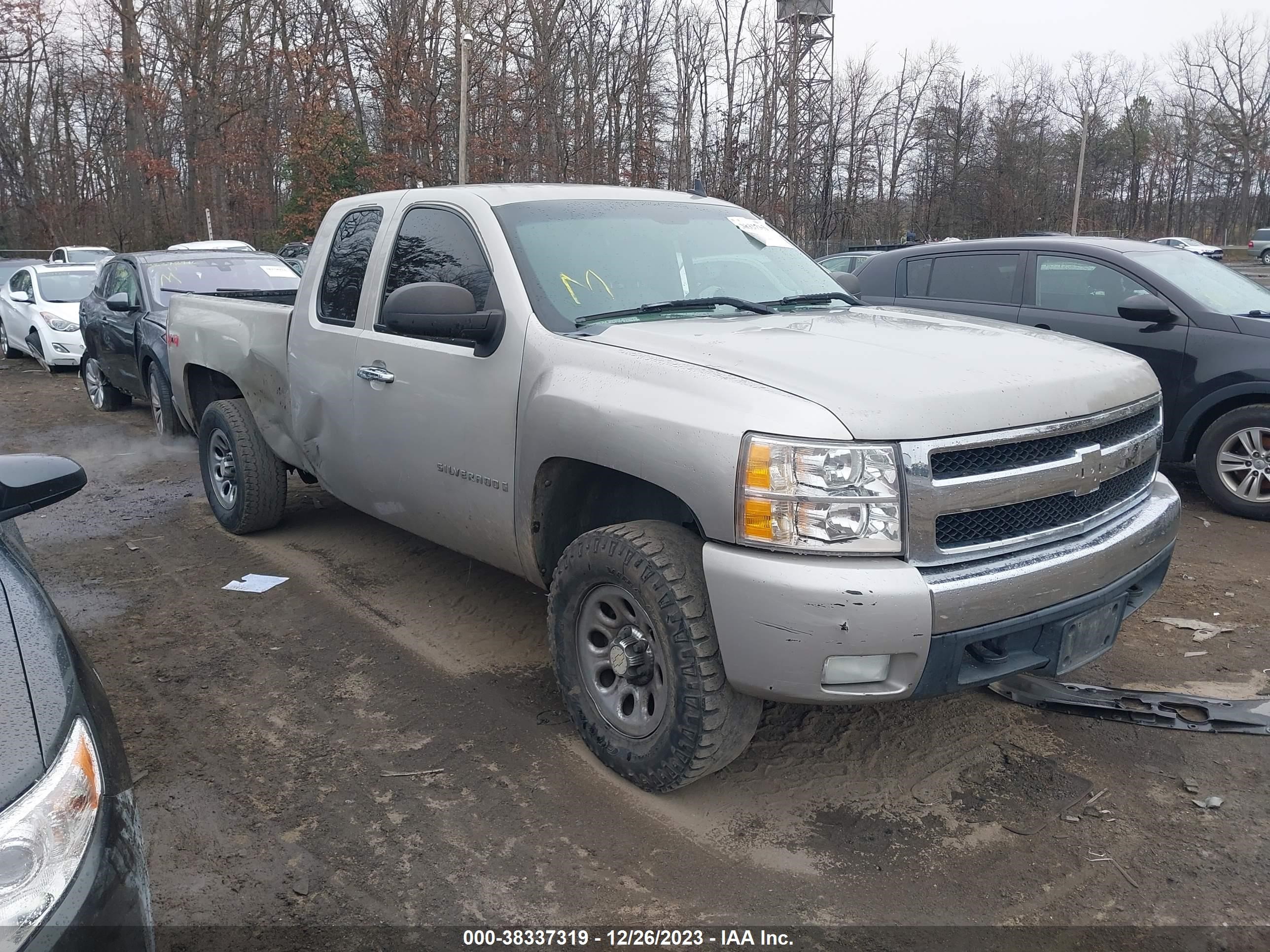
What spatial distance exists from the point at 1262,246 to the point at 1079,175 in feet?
32.3

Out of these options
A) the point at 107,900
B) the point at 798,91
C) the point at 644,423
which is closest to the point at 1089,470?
the point at 644,423

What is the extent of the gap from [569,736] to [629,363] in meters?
1.44

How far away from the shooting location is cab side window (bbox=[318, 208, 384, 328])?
15.6 ft

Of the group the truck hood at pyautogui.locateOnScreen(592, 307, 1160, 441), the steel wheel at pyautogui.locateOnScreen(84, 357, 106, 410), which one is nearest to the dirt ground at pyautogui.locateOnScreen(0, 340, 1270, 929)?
the truck hood at pyautogui.locateOnScreen(592, 307, 1160, 441)

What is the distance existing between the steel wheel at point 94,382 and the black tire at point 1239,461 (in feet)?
35.0

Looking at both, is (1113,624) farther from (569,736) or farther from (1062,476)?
(569,736)

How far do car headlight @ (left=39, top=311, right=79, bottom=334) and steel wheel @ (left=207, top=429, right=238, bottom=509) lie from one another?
9.38m

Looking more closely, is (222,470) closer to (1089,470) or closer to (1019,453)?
(1019,453)

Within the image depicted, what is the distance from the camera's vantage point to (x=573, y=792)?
10.9 feet

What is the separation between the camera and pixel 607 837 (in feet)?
10.2

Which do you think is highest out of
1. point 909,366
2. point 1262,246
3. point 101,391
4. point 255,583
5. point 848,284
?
point 1262,246

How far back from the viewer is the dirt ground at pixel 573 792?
9.21ft

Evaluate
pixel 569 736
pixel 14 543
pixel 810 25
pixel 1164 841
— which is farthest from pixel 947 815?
pixel 810 25

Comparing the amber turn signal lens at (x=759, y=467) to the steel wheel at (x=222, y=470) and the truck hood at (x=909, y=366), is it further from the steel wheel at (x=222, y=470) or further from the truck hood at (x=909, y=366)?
the steel wheel at (x=222, y=470)
